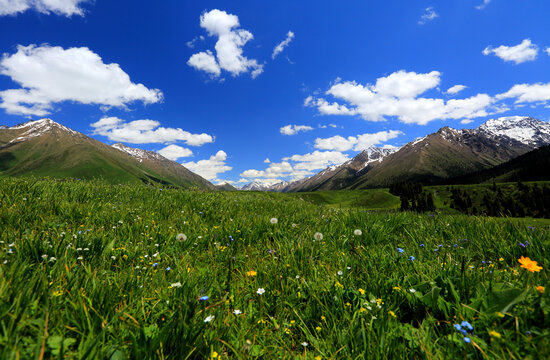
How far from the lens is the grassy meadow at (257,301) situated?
185cm

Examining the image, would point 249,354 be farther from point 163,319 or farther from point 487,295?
point 487,295

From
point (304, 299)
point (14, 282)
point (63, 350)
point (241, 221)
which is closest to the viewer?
point (63, 350)

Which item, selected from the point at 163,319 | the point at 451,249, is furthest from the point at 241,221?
the point at 451,249

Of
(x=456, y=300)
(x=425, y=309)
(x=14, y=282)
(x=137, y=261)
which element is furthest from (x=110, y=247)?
(x=456, y=300)

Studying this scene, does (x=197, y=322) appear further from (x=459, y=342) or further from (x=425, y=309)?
(x=425, y=309)

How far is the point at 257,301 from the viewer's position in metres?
2.90

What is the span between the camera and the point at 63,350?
159cm

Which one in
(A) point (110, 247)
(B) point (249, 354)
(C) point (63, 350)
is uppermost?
(A) point (110, 247)

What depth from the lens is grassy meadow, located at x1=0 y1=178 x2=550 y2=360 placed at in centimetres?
185

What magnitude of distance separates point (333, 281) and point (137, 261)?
9.59 feet

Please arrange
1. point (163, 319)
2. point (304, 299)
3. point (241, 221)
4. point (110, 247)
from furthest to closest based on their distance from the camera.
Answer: point (241, 221) → point (110, 247) → point (304, 299) → point (163, 319)

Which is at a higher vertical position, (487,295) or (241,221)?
(241,221)

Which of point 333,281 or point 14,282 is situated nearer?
point 14,282

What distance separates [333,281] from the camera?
299cm
